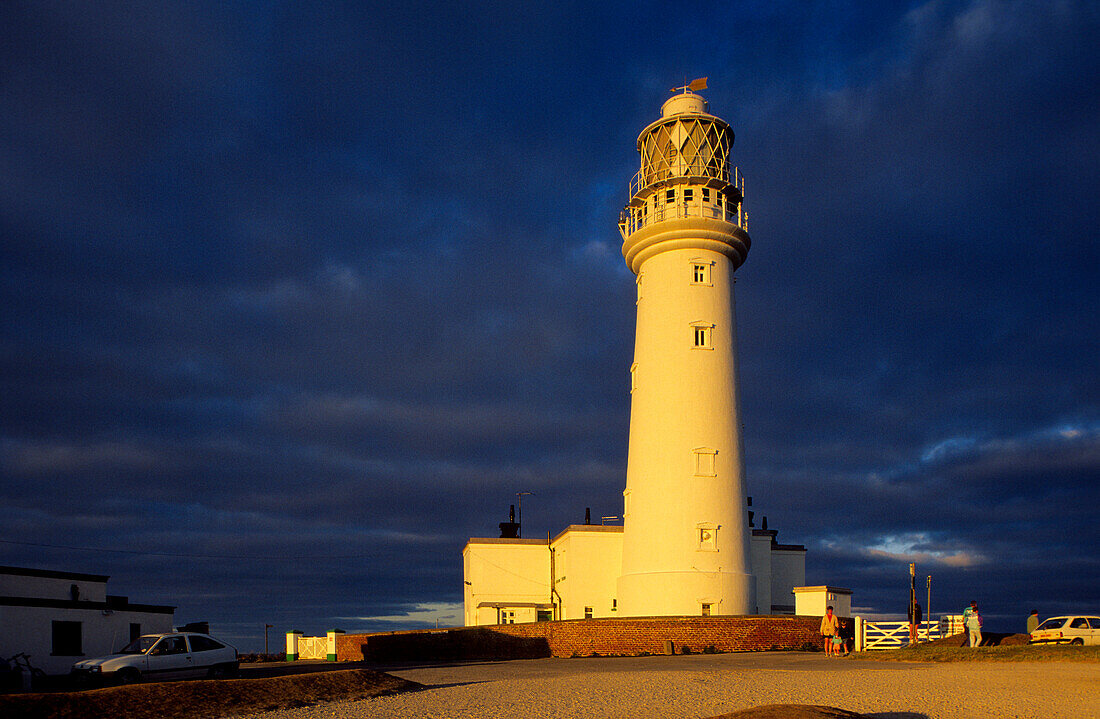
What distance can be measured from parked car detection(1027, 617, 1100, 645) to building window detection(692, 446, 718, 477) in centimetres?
1083

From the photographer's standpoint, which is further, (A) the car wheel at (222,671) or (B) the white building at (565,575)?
(B) the white building at (565,575)

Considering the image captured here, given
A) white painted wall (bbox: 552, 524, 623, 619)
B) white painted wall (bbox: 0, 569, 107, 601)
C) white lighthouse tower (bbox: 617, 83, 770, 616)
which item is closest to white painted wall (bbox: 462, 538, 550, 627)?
white painted wall (bbox: 552, 524, 623, 619)

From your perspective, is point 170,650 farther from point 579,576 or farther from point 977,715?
point 579,576

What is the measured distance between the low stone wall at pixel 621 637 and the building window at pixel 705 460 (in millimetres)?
5343

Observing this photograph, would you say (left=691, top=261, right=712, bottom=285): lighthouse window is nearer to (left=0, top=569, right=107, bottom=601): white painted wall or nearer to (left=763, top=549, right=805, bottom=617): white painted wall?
(left=763, top=549, right=805, bottom=617): white painted wall

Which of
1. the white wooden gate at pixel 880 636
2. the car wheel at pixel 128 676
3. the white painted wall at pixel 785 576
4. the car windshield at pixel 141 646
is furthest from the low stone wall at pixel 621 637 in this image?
the car wheel at pixel 128 676

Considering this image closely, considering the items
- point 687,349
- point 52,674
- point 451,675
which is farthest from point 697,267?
point 52,674

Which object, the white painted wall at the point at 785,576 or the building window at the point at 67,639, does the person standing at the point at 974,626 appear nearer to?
the white painted wall at the point at 785,576

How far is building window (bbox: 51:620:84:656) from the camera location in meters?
23.8

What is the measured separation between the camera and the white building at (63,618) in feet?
74.8

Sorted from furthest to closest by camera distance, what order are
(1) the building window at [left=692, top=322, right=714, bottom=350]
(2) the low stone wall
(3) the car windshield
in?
(1) the building window at [left=692, top=322, right=714, bottom=350] < (2) the low stone wall < (3) the car windshield

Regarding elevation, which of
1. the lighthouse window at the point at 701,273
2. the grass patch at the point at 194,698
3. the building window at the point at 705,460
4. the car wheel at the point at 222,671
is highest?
the lighthouse window at the point at 701,273

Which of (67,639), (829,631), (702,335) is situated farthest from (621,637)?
(67,639)

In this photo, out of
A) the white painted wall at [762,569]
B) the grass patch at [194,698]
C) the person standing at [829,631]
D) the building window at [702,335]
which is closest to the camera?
the grass patch at [194,698]
